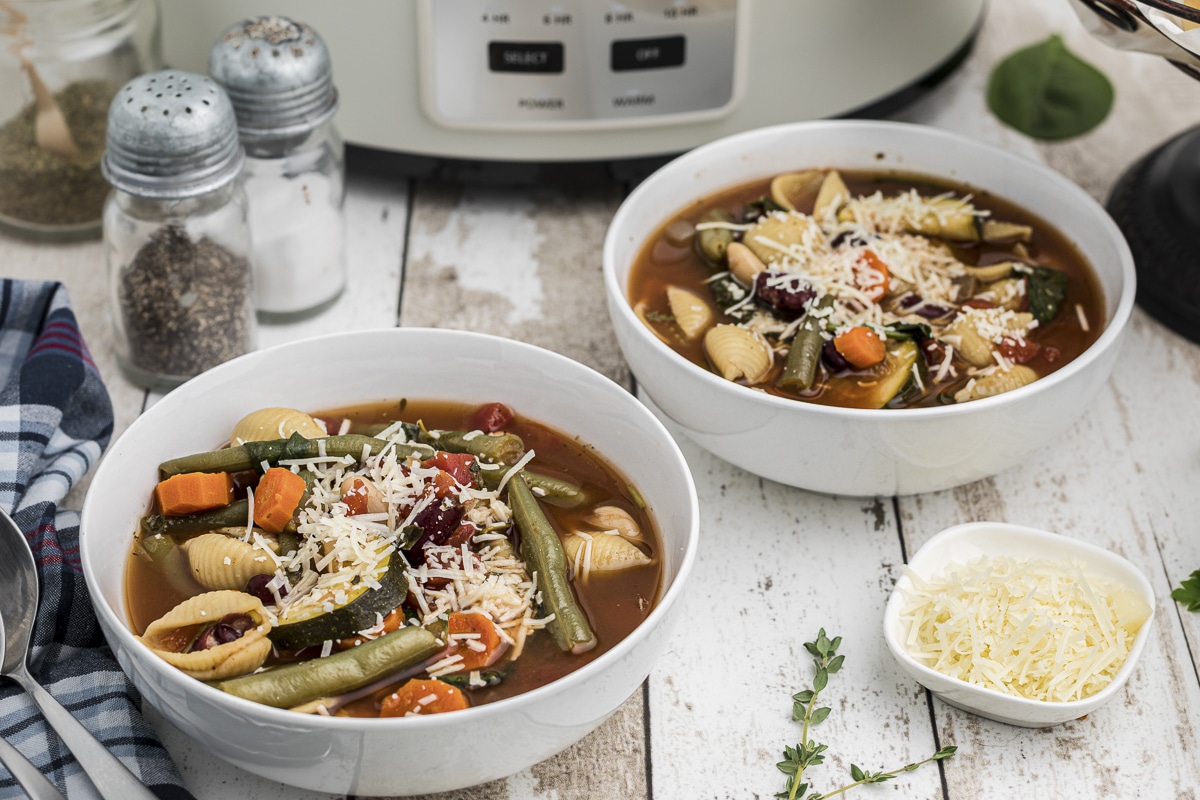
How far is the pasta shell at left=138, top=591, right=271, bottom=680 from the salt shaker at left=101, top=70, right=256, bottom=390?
0.57 metres

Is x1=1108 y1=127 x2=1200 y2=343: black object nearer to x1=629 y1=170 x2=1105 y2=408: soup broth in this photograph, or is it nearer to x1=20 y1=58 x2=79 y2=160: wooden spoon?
x1=629 y1=170 x2=1105 y2=408: soup broth

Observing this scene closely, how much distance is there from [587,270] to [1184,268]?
2.92 feet

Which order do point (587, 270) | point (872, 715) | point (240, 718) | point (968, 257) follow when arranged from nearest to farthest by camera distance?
point (240, 718), point (872, 715), point (968, 257), point (587, 270)

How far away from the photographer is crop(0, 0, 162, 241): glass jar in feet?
6.43

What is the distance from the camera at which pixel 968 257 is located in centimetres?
184

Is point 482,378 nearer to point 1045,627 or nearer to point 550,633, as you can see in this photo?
point 550,633

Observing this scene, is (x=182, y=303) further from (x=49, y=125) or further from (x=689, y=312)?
(x=689, y=312)

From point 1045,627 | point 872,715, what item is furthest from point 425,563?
point 1045,627

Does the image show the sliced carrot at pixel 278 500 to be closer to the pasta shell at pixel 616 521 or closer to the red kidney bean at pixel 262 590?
the red kidney bean at pixel 262 590

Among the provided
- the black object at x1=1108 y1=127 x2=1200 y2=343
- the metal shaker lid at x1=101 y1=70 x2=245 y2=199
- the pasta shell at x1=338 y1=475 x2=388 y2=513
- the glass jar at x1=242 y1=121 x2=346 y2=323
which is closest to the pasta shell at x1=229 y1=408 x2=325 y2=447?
the pasta shell at x1=338 y1=475 x2=388 y2=513

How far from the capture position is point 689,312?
1707mm

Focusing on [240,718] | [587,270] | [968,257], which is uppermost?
[240,718]

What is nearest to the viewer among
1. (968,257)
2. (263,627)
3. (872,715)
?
(263,627)

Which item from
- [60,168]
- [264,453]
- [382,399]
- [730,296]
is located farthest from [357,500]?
[60,168]
